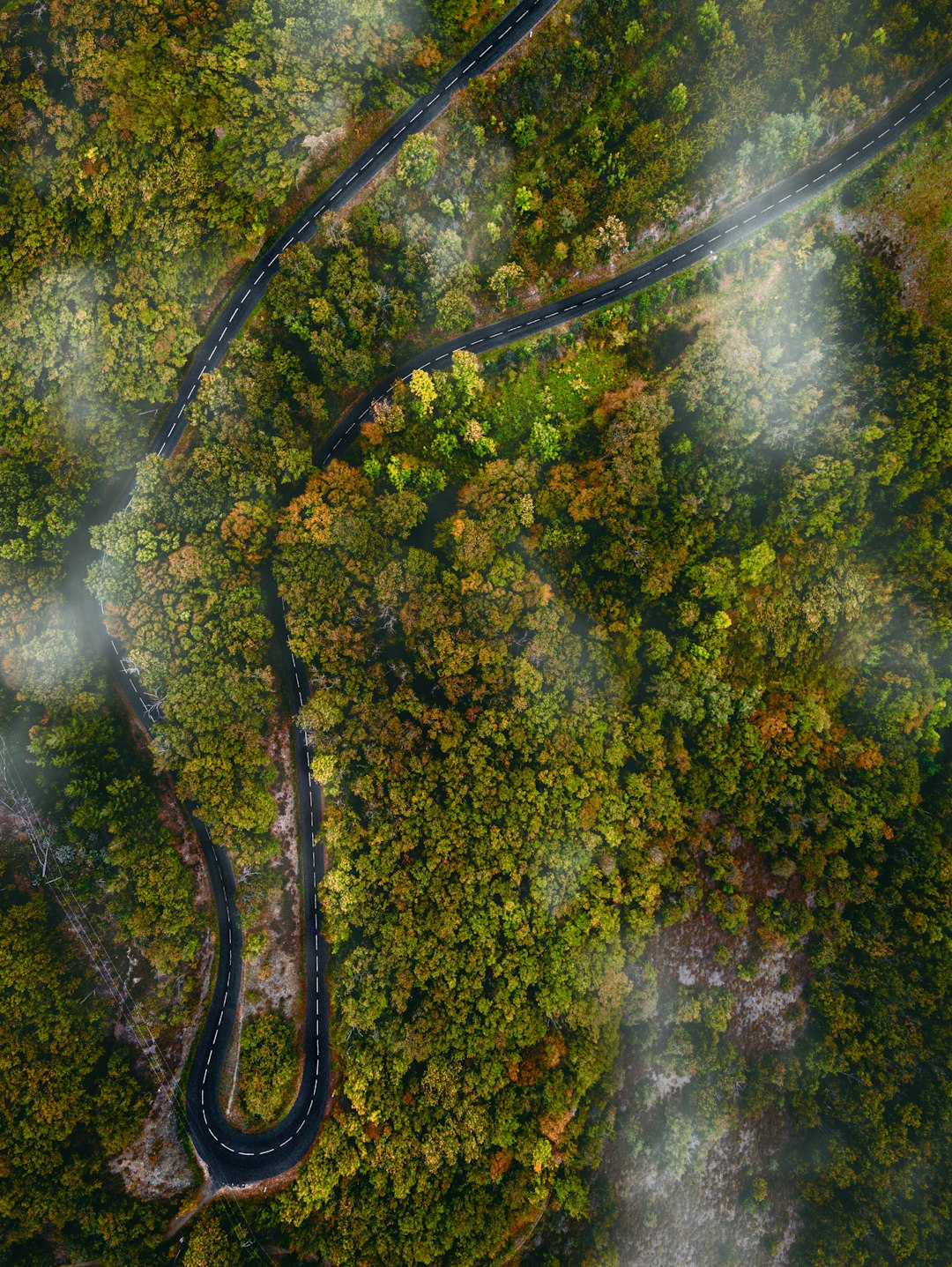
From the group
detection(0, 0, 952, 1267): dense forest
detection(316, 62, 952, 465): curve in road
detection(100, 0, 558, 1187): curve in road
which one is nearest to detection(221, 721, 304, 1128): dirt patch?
detection(100, 0, 558, 1187): curve in road

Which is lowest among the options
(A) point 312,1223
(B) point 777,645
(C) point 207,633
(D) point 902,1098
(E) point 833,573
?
(A) point 312,1223

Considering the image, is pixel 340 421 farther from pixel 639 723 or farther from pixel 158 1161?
pixel 158 1161

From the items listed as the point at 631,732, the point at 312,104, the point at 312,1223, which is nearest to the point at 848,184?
the point at 312,104

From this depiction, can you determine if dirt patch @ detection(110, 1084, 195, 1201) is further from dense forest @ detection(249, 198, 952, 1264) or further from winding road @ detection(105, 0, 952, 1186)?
dense forest @ detection(249, 198, 952, 1264)

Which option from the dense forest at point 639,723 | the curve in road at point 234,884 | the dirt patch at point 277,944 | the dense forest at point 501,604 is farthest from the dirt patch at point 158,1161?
the dense forest at point 639,723

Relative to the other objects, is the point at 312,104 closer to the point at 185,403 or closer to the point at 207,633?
the point at 185,403

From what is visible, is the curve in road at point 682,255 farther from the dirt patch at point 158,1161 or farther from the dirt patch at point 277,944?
the dirt patch at point 158,1161

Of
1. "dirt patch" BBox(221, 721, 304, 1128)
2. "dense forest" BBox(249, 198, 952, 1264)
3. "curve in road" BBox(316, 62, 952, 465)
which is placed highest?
"curve in road" BBox(316, 62, 952, 465)
